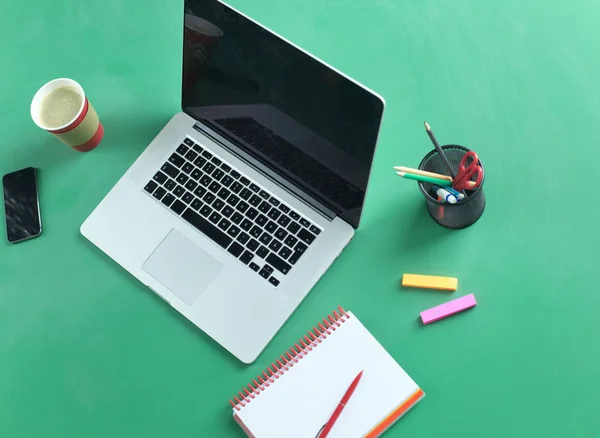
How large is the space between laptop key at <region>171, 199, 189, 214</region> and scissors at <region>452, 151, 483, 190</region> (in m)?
0.47

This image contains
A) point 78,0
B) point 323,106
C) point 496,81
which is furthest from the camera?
point 78,0

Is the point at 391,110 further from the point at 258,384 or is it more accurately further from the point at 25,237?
the point at 25,237

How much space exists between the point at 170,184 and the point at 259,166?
16cm

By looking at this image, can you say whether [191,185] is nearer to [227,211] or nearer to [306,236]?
[227,211]

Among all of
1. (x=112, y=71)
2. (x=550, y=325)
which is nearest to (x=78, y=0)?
(x=112, y=71)

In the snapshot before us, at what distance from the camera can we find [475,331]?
1.08 m

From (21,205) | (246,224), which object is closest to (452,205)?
(246,224)

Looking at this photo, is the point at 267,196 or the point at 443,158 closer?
the point at 443,158

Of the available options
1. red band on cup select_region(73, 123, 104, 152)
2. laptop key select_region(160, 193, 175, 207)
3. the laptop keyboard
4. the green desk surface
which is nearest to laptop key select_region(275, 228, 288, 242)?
the laptop keyboard

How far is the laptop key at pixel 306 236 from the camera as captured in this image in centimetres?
111

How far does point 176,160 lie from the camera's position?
1179mm

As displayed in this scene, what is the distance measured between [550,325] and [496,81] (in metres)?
0.45

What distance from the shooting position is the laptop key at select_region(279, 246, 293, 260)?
110 centimetres

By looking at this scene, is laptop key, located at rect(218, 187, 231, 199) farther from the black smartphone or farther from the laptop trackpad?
Answer: the black smartphone
